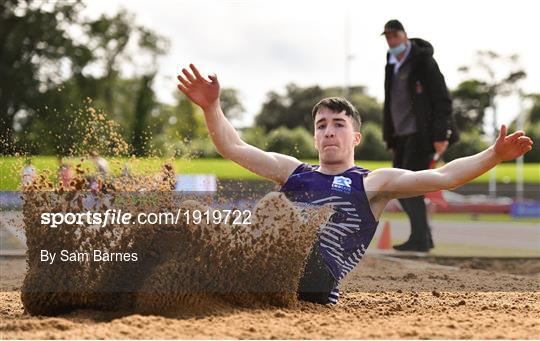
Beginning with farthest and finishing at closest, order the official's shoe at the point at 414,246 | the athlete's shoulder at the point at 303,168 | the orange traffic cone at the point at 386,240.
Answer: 1. the orange traffic cone at the point at 386,240
2. the official's shoe at the point at 414,246
3. the athlete's shoulder at the point at 303,168

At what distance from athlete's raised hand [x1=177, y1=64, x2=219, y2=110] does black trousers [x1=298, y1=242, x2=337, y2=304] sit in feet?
3.79

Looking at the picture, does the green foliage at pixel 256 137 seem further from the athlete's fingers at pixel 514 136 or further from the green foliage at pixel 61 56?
the green foliage at pixel 61 56

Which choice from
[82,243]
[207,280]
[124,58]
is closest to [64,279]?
[82,243]

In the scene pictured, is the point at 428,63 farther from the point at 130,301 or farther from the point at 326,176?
the point at 130,301

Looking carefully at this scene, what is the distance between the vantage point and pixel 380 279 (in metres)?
6.94

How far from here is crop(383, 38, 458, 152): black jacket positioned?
27.9 feet

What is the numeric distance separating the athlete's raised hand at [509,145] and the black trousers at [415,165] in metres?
3.91

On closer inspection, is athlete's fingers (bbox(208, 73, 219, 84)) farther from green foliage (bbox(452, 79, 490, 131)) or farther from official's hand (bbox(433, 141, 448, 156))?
green foliage (bbox(452, 79, 490, 131))

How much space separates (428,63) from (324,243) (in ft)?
14.2

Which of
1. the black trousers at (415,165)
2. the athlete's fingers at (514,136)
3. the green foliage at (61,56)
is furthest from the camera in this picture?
the green foliage at (61,56)

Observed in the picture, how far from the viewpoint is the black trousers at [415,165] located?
8.56 meters

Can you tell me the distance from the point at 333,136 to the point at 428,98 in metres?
3.95

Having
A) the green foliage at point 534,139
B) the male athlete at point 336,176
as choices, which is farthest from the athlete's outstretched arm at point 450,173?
A: the green foliage at point 534,139

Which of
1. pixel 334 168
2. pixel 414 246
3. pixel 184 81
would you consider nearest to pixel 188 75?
pixel 184 81
